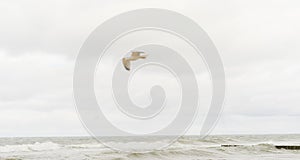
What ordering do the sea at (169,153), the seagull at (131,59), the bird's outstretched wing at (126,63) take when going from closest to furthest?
the seagull at (131,59), the bird's outstretched wing at (126,63), the sea at (169,153)

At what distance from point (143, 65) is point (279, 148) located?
114ft

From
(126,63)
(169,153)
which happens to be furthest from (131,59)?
(169,153)

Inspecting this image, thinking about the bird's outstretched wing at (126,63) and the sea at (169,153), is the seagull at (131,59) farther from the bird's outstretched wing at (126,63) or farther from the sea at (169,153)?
the sea at (169,153)

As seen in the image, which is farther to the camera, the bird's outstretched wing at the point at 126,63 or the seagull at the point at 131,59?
the bird's outstretched wing at the point at 126,63

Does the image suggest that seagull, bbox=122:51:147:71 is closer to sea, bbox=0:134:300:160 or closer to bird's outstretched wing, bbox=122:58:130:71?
→ bird's outstretched wing, bbox=122:58:130:71

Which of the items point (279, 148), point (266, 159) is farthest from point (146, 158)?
point (279, 148)

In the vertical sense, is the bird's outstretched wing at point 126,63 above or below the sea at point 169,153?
above

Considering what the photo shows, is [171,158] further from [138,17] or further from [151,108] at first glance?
[138,17]

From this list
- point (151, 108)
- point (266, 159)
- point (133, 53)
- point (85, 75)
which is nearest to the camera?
point (133, 53)

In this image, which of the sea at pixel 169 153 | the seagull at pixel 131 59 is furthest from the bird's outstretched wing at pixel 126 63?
the sea at pixel 169 153

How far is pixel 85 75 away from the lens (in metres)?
26.0

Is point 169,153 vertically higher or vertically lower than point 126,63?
lower

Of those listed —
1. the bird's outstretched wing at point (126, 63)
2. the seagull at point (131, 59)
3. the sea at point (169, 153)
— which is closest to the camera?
the seagull at point (131, 59)

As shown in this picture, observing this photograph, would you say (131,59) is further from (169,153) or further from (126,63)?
(169,153)
